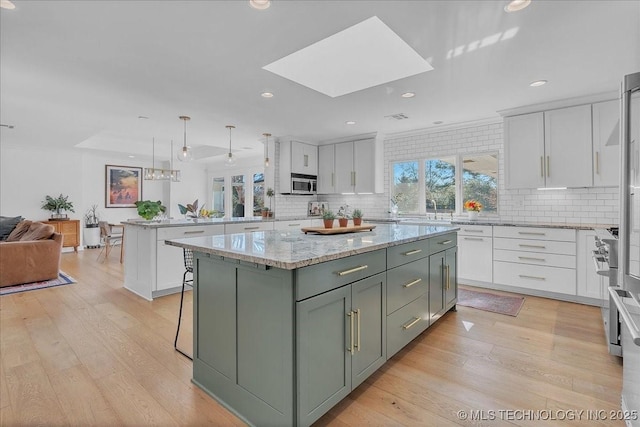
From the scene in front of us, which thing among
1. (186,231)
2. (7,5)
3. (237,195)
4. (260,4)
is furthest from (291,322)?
(237,195)

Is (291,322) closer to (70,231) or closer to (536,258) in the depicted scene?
(536,258)

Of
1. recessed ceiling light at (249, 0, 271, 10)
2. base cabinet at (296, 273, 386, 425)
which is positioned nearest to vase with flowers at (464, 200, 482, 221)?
base cabinet at (296, 273, 386, 425)

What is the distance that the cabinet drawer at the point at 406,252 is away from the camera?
7.12 feet

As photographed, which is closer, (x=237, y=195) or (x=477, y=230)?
(x=477, y=230)

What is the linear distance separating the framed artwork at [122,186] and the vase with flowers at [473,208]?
8284 millimetres

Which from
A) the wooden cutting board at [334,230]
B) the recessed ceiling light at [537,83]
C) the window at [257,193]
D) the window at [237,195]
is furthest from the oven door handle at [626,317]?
the window at [237,195]

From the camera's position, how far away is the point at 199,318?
1992 millimetres

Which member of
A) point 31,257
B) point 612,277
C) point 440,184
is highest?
point 440,184

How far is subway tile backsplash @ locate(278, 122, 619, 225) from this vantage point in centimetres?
391

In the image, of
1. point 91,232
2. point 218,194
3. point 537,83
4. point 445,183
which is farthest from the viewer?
point 218,194

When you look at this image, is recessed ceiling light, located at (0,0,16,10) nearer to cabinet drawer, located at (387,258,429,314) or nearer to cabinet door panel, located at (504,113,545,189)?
cabinet drawer, located at (387,258,429,314)

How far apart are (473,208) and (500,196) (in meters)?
0.43

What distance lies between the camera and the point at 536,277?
383 cm

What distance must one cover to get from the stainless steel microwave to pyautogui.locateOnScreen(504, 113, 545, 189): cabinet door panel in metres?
3.30
